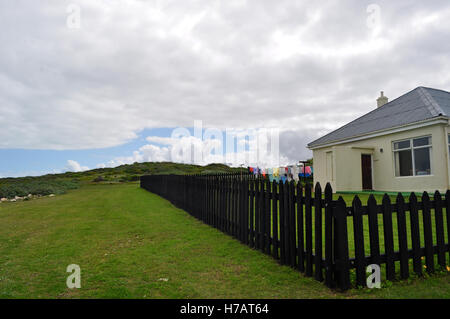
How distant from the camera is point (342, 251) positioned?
3115 millimetres

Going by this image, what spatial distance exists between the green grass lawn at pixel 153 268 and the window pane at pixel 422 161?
10.5 metres

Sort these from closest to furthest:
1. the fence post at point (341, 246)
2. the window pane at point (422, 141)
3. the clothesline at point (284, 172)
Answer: the fence post at point (341, 246), the window pane at point (422, 141), the clothesline at point (284, 172)

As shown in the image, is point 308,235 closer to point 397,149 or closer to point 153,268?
point 153,268

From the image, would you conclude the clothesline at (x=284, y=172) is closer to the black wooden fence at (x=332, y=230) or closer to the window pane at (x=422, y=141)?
the window pane at (x=422, y=141)

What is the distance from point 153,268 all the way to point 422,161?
12.8m

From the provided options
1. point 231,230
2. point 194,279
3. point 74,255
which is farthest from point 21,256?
point 231,230

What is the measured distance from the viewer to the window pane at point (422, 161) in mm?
11914

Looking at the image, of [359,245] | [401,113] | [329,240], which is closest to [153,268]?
[329,240]

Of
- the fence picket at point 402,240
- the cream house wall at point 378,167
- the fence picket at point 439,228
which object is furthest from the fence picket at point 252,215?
the cream house wall at point 378,167

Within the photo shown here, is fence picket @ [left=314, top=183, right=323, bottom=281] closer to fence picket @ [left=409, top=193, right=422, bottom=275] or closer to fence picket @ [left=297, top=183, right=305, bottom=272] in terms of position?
fence picket @ [left=297, top=183, right=305, bottom=272]

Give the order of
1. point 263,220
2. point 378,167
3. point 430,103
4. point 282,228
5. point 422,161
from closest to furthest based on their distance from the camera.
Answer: point 282,228 < point 263,220 < point 422,161 < point 430,103 < point 378,167

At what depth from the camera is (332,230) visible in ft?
10.5

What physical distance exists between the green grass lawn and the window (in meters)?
10.5
